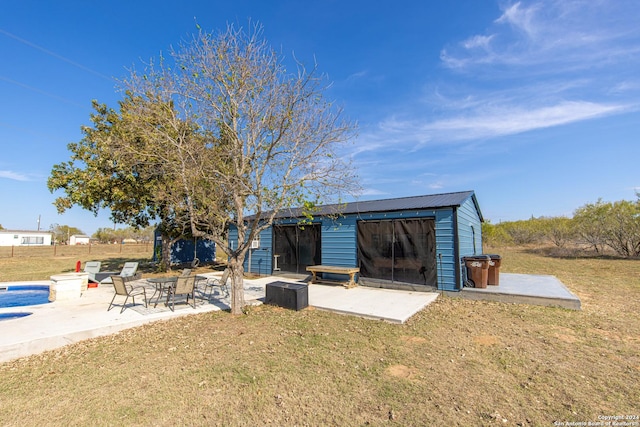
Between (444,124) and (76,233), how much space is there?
66121mm

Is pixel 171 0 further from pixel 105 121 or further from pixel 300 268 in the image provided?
pixel 300 268

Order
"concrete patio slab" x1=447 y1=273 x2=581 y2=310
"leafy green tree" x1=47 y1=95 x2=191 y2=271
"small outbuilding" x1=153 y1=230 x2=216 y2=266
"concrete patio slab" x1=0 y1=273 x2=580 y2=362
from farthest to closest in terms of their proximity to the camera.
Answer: "small outbuilding" x1=153 y1=230 x2=216 y2=266 < "leafy green tree" x1=47 y1=95 x2=191 y2=271 < "concrete patio slab" x1=447 y1=273 x2=581 y2=310 < "concrete patio slab" x1=0 y1=273 x2=580 y2=362

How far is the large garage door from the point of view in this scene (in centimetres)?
773

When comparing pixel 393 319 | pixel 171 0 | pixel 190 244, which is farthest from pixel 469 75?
pixel 190 244

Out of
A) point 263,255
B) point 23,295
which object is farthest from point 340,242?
point 23,295

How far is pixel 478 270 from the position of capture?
7.23 m

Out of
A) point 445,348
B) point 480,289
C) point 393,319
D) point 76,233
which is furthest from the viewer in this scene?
point 76,233

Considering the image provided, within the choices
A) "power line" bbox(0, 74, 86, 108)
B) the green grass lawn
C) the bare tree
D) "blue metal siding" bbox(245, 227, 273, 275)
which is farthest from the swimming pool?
"power line" bbox(0, 74, 86, 108)

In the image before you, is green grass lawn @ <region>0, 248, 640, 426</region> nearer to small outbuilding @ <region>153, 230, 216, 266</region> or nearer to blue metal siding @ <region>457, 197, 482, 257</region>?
blue metal siding @ <region>457, 197, 482, 257</region>

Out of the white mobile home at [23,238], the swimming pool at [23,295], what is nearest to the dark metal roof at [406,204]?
the swimming pool at [23,295]

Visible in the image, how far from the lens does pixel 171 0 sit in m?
8.33

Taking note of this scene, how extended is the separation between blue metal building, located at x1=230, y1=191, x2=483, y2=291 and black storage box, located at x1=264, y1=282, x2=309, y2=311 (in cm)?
254

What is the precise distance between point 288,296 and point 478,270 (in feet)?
16.1

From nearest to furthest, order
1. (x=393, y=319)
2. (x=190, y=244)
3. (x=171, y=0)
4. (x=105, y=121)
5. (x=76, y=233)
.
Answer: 1. (x=393, y=319)
2. (x=171, y=0)
3. (x=105, y=121)
4. (x=190, y=244)
5. (x=76, y=233)
